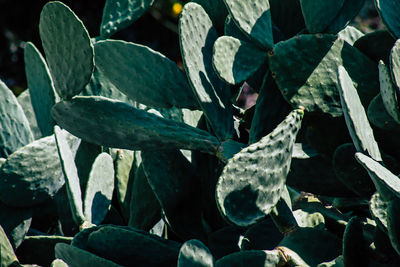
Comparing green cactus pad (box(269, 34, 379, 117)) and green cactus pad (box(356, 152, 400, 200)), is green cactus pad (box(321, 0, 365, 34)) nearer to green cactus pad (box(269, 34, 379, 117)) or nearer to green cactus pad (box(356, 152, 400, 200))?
green cactus pad (box(269, 34, 379, 117))

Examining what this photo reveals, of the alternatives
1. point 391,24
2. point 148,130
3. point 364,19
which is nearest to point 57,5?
point 148,130

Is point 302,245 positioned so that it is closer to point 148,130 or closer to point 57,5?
point 148,130

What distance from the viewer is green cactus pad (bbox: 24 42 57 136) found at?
1.25 metres

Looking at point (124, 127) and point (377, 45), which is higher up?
point (377, 45)

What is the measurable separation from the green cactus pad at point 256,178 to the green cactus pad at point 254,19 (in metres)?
0.18

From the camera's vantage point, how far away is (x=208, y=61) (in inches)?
40.0

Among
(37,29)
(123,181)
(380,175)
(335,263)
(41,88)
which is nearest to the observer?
(380,175)

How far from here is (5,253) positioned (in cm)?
100

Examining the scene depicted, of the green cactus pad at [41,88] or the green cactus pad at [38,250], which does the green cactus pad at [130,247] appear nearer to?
the green cactus pad at [38,250]

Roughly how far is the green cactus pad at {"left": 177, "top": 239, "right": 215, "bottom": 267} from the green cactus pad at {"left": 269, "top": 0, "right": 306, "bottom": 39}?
0.47m

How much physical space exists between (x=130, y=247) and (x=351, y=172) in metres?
0.35

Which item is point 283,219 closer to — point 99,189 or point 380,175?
point 380,175

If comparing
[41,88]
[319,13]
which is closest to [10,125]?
[41,88]

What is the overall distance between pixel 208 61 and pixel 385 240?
0.39 m
